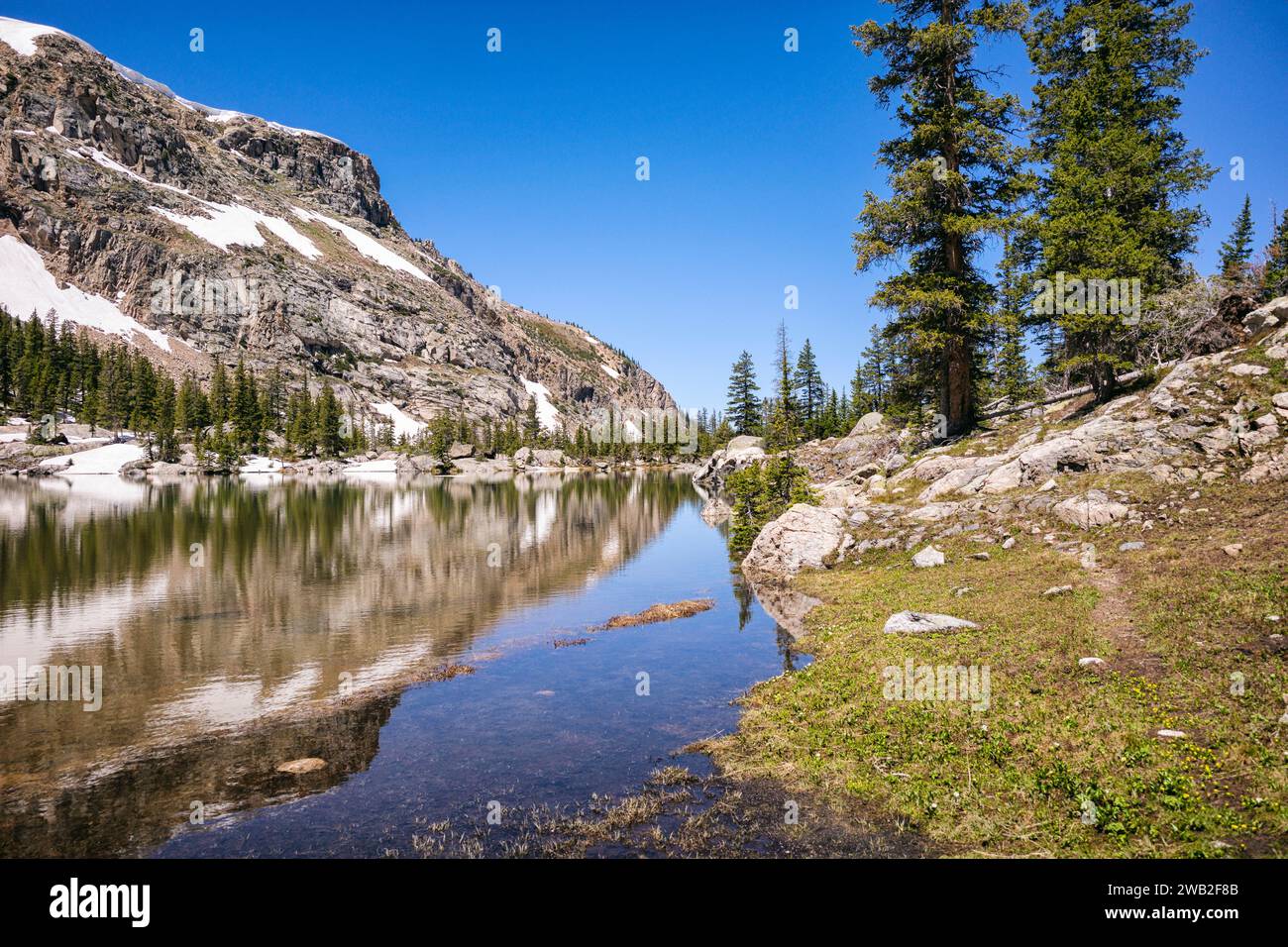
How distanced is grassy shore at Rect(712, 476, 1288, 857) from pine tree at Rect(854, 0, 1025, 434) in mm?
14391

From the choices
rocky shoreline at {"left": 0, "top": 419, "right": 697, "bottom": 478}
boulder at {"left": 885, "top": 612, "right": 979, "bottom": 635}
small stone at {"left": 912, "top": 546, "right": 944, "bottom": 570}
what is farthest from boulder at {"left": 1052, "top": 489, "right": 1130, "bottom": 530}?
rocky shoreline at {"left": 0, "top": 419, "right": 697, "bottom": 478}

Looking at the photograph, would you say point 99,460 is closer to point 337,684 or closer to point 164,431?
point 164,431

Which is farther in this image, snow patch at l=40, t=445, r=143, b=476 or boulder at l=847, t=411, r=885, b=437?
snow patch at l=40, t=445, r=143, b=476

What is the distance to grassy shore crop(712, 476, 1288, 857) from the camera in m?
8.80

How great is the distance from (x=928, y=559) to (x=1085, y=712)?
42.3 ft

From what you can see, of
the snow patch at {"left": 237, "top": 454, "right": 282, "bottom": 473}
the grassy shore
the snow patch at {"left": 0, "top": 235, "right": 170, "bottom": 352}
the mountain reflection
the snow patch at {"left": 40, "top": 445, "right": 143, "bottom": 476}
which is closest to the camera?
the grassy shore

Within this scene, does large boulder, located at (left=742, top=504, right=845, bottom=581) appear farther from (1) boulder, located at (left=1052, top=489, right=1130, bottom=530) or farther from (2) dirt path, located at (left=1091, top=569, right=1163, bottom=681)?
(2) dirt path, located at (left=1091, top=569, right=1163, bottom=681)

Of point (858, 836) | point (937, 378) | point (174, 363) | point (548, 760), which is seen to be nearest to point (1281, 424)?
point (937, 378)

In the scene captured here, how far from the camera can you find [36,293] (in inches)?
7451

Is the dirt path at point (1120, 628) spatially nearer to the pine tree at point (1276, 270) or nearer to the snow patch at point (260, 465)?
the pine tree at point (1276, 270)

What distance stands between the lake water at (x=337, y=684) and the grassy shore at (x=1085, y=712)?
283 centimetres

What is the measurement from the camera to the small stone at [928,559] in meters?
23.5

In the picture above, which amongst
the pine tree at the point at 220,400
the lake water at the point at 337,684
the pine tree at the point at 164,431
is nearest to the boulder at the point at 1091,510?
the lake water at the point at 337,684

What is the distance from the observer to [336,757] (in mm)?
14219
